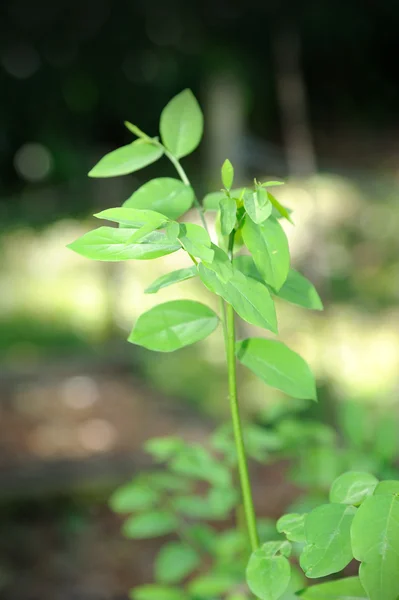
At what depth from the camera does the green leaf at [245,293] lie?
1.06 ft

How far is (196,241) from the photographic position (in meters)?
0.32

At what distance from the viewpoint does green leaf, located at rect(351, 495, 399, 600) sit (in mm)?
Answer: 310

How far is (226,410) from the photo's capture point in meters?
2.92

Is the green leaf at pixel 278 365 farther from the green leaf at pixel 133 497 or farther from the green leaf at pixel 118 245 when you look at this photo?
the green leaf at pixel 133 497

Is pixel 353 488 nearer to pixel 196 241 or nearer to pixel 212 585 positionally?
pixel 196 241

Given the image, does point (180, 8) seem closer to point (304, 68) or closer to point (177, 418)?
point (304, 68)

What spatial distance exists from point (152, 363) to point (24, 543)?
160cm

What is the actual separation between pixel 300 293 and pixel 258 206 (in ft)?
0.28

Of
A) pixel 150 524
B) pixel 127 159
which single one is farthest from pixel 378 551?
pixel 150 524

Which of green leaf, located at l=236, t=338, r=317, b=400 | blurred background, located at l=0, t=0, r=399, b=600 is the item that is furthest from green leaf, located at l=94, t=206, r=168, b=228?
blurred background, located at l=0, t=0, r=399, b=600

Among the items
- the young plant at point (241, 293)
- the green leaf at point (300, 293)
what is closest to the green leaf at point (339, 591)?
the young plant at point (241, 293)

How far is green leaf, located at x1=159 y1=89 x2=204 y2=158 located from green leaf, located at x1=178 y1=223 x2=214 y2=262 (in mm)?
124

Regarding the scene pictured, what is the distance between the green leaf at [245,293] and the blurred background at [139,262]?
154cm

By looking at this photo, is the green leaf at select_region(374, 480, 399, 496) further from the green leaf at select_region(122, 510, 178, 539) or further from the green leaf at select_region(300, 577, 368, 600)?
the green leaf at select_region(122, 510, 178, 539)
